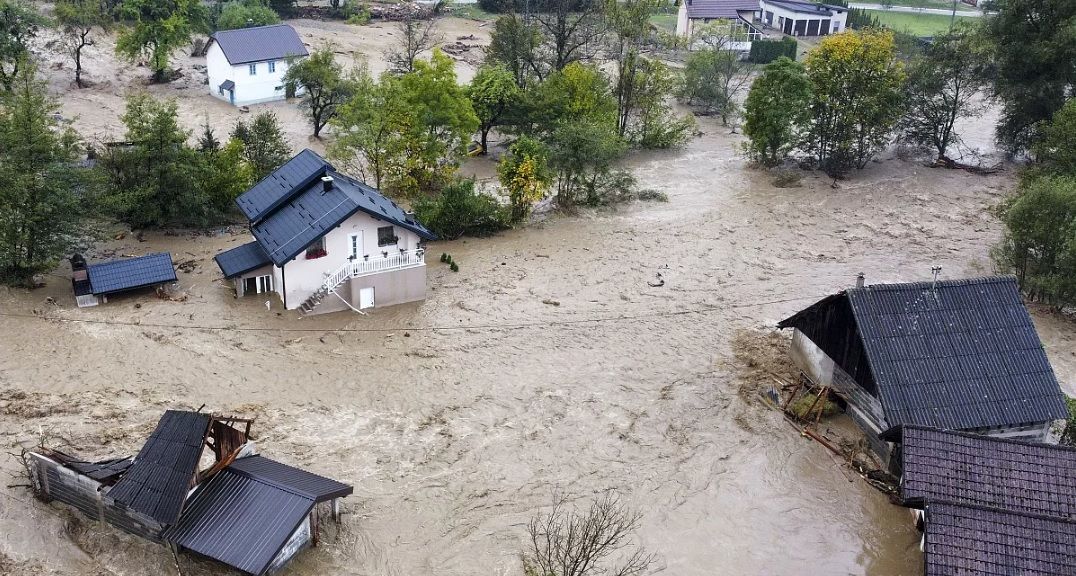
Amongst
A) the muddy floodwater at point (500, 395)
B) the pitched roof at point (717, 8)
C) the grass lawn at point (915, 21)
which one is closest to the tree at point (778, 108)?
the muddy floodwater at point (500, 395)

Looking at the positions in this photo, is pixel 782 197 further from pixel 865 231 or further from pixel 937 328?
pixel 937 328

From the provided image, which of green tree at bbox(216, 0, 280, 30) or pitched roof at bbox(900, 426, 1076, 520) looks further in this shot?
green tree at bbox(216, 0, 280, 30)

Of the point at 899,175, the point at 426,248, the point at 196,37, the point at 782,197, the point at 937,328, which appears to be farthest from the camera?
the point at 196,37

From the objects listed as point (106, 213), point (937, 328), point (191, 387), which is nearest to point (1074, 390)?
point (937, 328)

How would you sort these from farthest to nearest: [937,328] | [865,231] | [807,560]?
1. [865,231]
2. [937,328]
3. [807,560]

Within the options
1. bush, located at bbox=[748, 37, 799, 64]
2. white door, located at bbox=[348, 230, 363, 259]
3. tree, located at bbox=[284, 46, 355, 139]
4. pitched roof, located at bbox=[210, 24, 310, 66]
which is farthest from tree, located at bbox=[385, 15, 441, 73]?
bush, located at bbox=[748, 37, 799, 64]

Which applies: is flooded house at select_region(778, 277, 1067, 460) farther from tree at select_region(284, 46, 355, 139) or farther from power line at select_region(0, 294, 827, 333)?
tree at select_region(284, 46, 355, 139)
